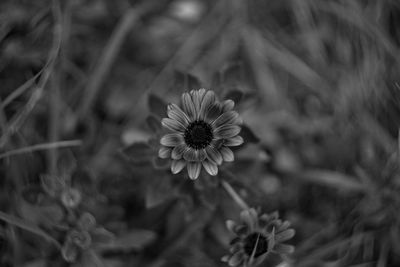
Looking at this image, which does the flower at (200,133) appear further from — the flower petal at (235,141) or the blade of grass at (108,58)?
the blade of grass at (108,58)

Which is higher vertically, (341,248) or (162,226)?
(162,226)

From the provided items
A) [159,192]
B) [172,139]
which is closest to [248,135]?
[172,139]

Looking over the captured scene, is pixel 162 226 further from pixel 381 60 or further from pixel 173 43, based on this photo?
pixel 381 60

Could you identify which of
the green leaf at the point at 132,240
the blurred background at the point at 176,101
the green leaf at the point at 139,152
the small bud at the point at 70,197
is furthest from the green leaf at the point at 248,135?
the small bud at the point at 70,197

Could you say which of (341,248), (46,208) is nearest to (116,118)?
(46,208)

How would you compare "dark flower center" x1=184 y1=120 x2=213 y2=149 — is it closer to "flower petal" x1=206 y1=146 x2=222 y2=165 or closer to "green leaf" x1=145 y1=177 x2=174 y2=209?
"flower petal" x1=206 y1=146 x2=222 y2=165

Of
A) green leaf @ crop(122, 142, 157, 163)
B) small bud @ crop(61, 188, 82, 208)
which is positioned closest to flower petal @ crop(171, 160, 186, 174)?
green leaf @ crop(122, 142, 157, 163)
